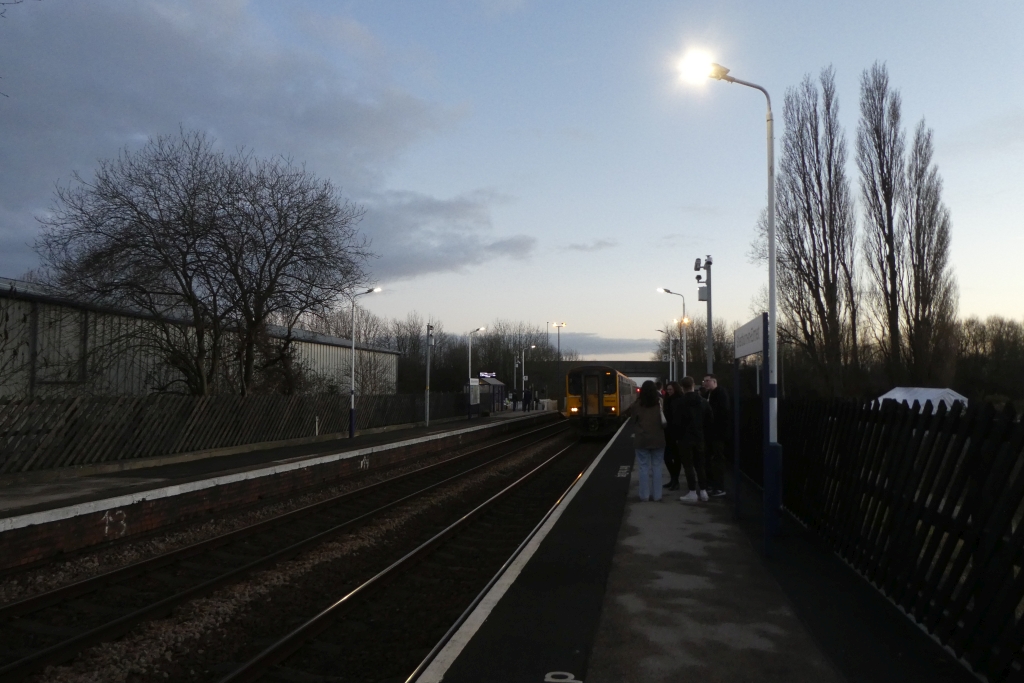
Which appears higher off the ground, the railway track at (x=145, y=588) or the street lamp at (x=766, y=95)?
the street lamp at (x=766, y=95)

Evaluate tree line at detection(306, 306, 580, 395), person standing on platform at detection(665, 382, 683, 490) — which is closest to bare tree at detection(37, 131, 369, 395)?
person standing on platform at detection(665, 382, 683, 490)

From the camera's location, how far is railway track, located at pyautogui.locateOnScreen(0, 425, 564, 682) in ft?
18.9

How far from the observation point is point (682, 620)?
5457 mm

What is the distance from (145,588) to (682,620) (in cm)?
540

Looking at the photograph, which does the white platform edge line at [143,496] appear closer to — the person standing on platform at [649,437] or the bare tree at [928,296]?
the person standing on platform at [649,437]

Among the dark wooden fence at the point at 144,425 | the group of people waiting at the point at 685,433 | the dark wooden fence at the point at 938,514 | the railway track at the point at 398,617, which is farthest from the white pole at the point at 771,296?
the dark wooden fence at the point at 144,425

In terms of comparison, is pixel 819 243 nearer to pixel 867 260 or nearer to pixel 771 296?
pixel 867 260

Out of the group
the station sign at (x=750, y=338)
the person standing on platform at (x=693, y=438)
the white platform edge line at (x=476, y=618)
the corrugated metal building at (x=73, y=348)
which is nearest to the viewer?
the white platform edge line at (x=476, y=618)

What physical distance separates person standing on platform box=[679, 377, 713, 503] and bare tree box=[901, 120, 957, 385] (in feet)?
70.9

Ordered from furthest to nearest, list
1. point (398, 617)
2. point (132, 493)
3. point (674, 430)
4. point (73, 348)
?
1. point (73, 348)
2. point (674, 430)
3. point (132, 493)
4. point (398, 617)

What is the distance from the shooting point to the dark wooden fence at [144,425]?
1489 centimetres

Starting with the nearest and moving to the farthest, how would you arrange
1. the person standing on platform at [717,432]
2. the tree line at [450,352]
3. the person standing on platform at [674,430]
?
the person standing on platform at [674,430], the person standing on platform at [717,432], the tree line at [450,352]

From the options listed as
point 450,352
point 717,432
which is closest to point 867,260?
point 717,432

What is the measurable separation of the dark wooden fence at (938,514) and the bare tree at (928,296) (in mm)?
24479
